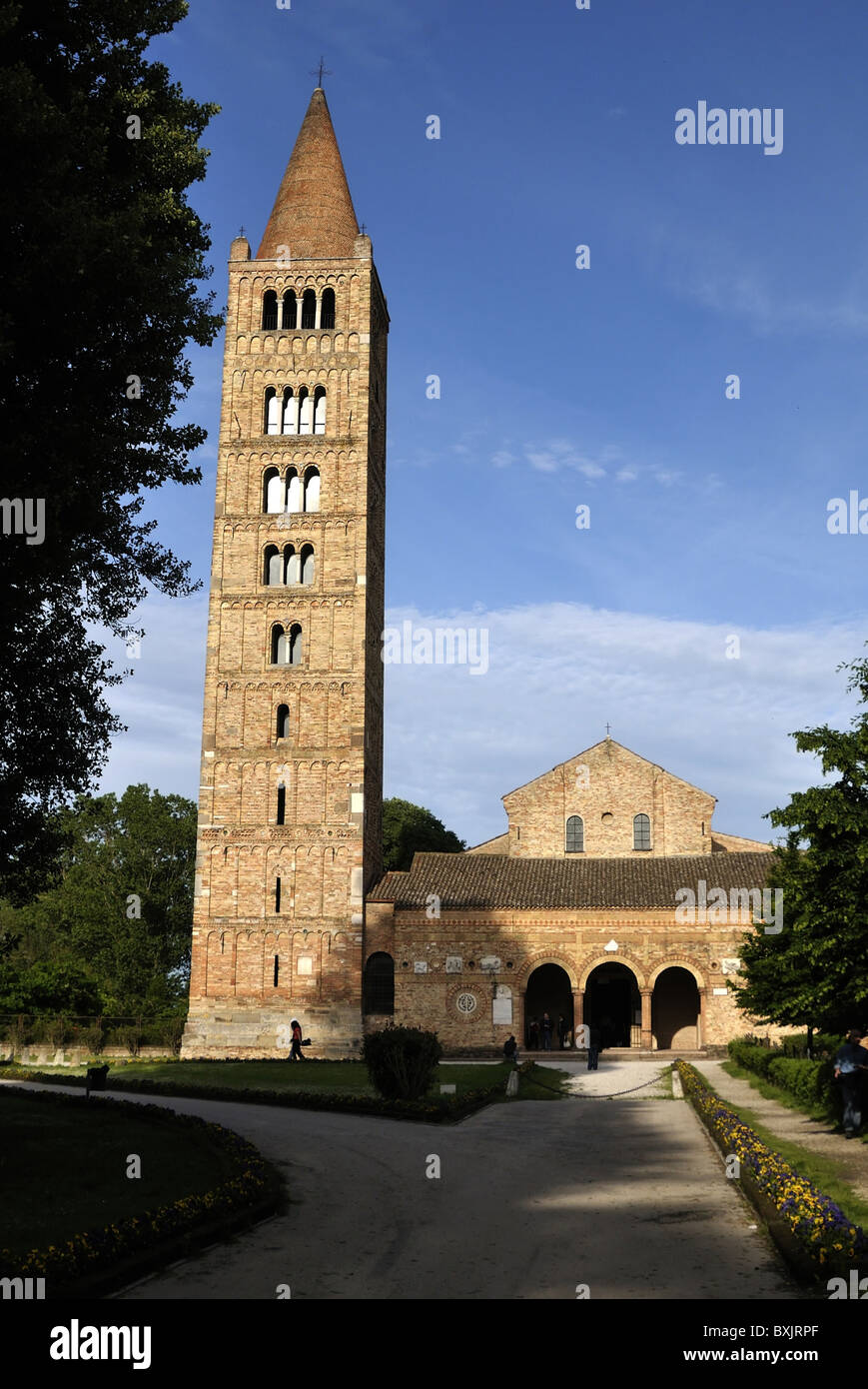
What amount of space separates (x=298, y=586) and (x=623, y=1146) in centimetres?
3061

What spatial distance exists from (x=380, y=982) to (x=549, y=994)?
22.3 ft

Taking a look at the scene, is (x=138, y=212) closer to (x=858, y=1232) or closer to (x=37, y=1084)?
(x=858, y=1232)

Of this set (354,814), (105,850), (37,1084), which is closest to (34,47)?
(37,1084)

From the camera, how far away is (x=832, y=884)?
55.0 feet

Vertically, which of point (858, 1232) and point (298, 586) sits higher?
point (298, 586)

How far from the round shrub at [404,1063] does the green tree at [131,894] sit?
3890cm

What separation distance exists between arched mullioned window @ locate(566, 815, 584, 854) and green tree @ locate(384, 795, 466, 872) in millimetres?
15204

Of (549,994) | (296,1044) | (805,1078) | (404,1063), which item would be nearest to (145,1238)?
(404,1063)

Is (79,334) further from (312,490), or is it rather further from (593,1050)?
(312,490)

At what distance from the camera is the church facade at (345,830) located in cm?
4247

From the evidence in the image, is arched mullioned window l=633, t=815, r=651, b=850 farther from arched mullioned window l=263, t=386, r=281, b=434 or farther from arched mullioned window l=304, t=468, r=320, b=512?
arched mullioned window l=263, t=386, r=281, b=434

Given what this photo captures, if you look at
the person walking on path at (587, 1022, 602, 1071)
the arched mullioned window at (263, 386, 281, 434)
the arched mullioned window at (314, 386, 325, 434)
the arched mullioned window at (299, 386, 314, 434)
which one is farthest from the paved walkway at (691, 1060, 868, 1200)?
the arched mullioned window at (263, 386, 281, 434)

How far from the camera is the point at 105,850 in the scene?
6362cm

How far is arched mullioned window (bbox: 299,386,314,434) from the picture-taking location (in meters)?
46.7
